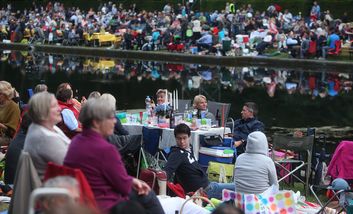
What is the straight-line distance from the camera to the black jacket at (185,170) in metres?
8.65

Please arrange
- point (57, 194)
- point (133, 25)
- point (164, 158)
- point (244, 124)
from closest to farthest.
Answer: point (57, 194), point (164, 158), point (244, 124), point (133, 25)

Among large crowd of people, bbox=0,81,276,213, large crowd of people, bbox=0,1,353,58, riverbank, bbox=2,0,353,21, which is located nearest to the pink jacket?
large crowd of people, bbox=0,81,276,213

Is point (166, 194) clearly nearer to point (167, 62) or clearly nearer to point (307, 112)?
point (307, 112)

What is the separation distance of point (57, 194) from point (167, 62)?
102 feet

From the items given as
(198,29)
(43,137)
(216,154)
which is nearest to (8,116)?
(216,154)

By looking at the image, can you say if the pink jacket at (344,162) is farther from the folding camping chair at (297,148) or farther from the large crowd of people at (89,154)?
the large crowd of people at (89,154)

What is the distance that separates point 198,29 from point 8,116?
2694 centimetres

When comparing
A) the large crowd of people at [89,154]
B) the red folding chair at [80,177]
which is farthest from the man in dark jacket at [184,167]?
the red folding chair at [80,177]

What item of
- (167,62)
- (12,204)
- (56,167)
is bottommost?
(167,62)

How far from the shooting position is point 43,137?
592cm

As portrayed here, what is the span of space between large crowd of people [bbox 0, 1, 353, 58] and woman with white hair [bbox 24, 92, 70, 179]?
26704 mm

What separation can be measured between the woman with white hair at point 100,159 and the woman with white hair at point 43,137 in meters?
0.38

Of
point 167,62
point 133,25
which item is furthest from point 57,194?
point 133,25

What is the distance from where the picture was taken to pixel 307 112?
2006 centimetres
